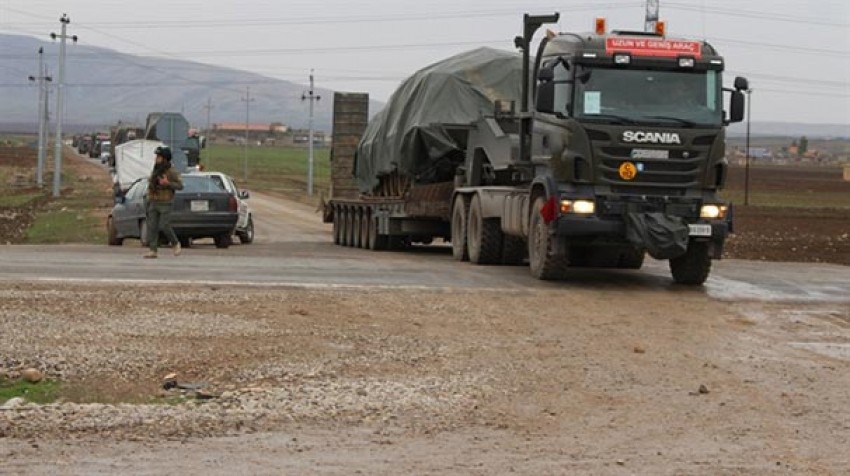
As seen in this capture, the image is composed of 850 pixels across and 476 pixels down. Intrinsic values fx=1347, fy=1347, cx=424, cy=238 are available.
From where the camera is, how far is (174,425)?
8.48 m

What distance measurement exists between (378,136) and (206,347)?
16.3 m

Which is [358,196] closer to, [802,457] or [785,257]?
[785,257]

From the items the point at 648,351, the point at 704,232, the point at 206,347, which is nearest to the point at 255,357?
the point at 206,347

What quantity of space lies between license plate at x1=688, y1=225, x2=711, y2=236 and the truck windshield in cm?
129

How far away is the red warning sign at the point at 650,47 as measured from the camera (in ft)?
55.2

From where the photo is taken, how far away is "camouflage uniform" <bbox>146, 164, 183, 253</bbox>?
20.2 meters

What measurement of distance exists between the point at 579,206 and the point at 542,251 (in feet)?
3.61

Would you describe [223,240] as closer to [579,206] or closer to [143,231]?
[143,231]

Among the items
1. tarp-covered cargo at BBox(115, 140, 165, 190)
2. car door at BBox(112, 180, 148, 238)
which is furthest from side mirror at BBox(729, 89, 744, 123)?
tarp-covered cargo at BBox(115, 140, 165, 190)

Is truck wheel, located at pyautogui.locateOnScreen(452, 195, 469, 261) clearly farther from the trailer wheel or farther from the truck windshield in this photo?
the trailer wheel

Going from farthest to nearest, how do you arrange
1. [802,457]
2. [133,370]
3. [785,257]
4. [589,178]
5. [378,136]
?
[785,257], [378,136], [589,178], [133,370], [802,457]

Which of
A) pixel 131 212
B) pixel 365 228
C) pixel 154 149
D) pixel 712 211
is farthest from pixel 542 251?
pixel 154 149

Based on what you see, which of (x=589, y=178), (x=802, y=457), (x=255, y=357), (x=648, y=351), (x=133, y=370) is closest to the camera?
(x=802, y=457)

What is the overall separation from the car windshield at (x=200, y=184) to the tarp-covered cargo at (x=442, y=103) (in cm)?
373
